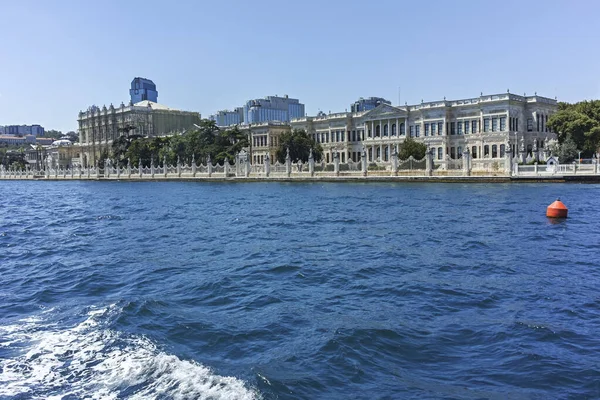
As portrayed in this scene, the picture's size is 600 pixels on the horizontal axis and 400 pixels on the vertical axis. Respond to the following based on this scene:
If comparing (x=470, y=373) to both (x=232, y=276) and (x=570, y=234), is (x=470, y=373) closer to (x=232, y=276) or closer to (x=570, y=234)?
(x=232, y=276)

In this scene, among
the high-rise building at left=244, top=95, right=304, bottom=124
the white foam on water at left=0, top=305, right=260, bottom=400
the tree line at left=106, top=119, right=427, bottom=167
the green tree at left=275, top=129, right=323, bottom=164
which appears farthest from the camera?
the high-rise building at left=244, top=95, right=304, bottom=124

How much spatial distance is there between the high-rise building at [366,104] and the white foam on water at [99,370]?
404 ft

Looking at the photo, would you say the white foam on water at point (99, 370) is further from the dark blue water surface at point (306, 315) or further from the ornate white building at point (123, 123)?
the ornate white building at point (123, 123)

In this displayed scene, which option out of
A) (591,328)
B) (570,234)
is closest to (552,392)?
(591,328)

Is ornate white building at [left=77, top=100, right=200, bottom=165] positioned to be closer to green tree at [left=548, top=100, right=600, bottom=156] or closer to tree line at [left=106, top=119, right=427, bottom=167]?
tree line at [left=106, top=119, right=427, bottom=167]

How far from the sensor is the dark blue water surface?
6.79 m

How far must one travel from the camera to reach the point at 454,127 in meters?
73.9

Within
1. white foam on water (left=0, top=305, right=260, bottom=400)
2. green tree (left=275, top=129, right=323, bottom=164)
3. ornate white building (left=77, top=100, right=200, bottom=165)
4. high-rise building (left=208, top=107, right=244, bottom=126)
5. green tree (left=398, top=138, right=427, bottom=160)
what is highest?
high-rise building (left=208, top=107, right=244, bottom=126)

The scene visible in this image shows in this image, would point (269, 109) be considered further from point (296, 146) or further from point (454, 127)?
point (454, 127)

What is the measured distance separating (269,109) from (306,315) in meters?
149

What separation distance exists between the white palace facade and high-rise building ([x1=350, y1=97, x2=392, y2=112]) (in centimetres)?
4276

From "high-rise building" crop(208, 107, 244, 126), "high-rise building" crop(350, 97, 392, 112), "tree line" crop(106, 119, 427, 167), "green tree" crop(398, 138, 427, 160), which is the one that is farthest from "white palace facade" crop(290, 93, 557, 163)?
"high-rise building" crop(208, 107, 244, 126)

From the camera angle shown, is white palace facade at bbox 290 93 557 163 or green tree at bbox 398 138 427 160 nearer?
green tree at bbox 398 138 427 160

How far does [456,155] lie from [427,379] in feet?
228
